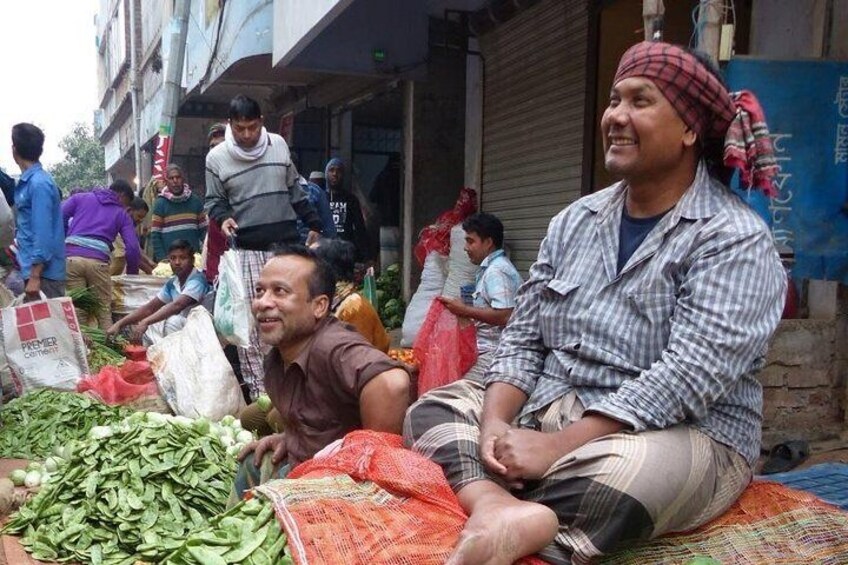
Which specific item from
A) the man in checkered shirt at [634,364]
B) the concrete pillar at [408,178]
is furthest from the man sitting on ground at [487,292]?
the concrete pillar at [408,178]

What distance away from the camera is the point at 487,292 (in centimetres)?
511

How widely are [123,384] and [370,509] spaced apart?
399 centimetres

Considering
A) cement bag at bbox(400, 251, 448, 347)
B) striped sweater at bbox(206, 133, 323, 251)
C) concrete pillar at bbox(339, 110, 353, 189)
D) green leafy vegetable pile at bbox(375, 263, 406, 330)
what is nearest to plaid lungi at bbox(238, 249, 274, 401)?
striped sweater at bbox(206, 133, 323, 251)

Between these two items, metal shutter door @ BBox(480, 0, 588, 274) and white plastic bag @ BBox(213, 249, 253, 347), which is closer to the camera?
white plastic bag @ BBox(213, 249, 253, 347)

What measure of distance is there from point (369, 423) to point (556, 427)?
2.31ft

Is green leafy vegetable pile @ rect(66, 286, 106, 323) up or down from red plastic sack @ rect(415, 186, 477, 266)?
down

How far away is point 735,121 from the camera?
7.01ft

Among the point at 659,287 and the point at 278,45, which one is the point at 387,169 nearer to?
the point at 278,45

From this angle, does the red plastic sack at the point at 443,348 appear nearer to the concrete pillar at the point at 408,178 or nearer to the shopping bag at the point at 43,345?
the shopping bag at the point at 43,345

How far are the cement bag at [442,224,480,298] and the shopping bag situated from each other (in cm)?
285

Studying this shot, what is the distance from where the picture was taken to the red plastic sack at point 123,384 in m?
5.44

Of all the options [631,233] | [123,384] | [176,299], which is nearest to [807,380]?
[631,233]

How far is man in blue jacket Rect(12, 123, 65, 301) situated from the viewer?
19.2 ft

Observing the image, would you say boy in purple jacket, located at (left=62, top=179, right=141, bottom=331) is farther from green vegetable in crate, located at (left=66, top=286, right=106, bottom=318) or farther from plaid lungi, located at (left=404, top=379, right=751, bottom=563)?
plaid lungi, located at (left=404, top=379, right=751, bottom=563)
